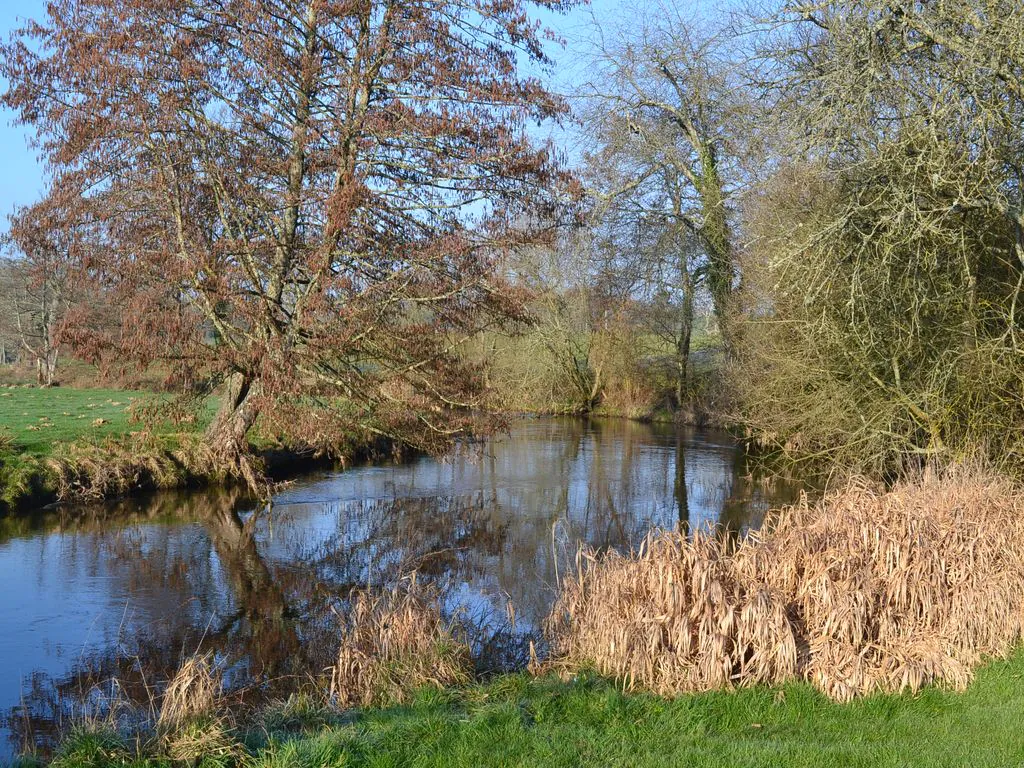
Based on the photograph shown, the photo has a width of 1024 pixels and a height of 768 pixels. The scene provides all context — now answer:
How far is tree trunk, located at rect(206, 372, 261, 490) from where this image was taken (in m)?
16.4

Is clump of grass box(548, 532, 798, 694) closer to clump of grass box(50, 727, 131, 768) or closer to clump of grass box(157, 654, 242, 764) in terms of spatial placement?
clump of grass box(157, 654, 242, 764)

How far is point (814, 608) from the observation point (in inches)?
265

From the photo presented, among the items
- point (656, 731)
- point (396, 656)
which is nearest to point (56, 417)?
point (396, 656)

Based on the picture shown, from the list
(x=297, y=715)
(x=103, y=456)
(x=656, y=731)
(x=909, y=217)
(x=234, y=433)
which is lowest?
(x=297, y=715)

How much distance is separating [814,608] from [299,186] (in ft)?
37.4

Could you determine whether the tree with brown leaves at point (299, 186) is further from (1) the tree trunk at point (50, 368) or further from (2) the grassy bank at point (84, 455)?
(1) the tree trunk at point (50, 368)

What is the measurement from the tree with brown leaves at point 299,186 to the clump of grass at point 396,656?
282 inches

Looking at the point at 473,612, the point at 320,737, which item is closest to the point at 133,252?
the point at 473,612

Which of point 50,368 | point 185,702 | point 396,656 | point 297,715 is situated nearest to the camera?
point 185,702

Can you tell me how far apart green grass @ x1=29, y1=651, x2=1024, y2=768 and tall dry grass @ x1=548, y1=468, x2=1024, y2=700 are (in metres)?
0.25

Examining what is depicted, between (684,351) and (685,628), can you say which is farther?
(684,351)

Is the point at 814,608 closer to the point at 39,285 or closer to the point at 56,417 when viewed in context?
the point at 39,285

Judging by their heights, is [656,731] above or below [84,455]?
below

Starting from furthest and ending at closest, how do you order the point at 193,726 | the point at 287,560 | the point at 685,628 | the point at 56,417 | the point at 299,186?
the point at 56,417 → the point at 299,186 → the point at 287,560 → the point at 685,628 → the point at 193,726
